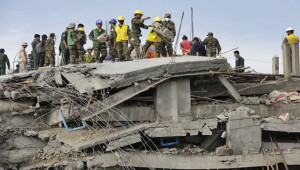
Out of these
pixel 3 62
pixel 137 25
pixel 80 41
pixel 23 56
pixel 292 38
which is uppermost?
pixel 137 25

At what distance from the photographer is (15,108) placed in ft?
31.2

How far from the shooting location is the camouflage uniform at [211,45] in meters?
14.9

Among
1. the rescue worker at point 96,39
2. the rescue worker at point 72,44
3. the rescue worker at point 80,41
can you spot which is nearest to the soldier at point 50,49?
the rescue worker at point 72,44

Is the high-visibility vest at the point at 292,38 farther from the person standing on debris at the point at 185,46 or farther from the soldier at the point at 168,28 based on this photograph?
the soldier at the point at 168,28

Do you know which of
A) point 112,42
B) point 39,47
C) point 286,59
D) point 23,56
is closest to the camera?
point 286,59

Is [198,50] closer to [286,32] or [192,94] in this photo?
[286,32]

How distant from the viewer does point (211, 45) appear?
49.0ft

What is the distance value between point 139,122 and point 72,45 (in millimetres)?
5470

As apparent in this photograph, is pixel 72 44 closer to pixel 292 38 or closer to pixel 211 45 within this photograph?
pixel 211 45

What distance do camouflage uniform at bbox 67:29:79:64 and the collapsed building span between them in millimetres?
3495

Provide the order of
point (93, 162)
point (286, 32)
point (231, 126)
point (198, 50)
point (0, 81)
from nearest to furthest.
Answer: point (93, 162) < point (231, 126) < point (0, 81) < point (286, 32) < point (198, 50)

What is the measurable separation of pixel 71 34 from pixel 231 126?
22.8ft

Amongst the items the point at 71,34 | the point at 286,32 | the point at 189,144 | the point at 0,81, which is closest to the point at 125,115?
the point at 189,144

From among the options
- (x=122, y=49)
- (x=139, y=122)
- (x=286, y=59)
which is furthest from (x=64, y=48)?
(x=286, y=59)
